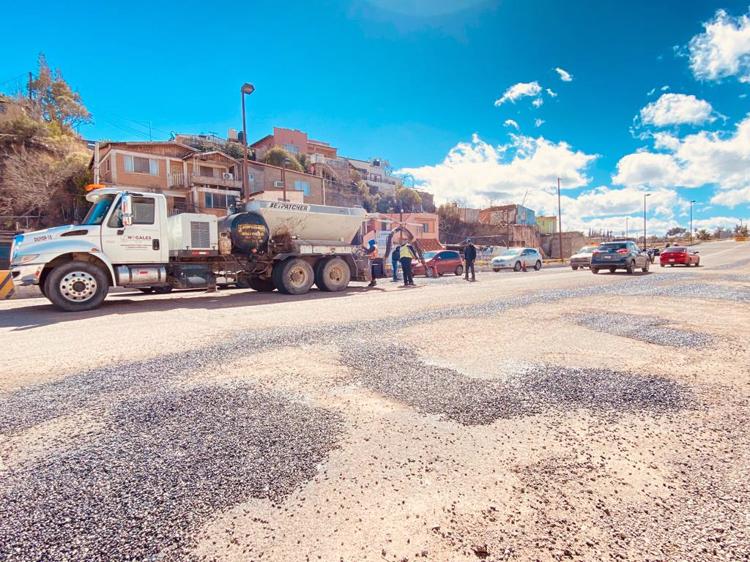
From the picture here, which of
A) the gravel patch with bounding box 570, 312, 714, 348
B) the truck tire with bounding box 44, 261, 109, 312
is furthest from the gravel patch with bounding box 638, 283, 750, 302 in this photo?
the truck tire with bounding box 44, 261, 109, 312

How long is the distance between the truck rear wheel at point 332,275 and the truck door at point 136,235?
4.47 m

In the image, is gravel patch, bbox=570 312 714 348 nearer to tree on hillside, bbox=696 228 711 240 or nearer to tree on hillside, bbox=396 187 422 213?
tree on hillside, bbox=396 187 422 213

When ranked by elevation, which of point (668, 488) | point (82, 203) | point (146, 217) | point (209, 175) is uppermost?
point (209, 175)

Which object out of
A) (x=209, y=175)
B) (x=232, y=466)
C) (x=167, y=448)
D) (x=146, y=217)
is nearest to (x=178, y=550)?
(x=232, y=466)

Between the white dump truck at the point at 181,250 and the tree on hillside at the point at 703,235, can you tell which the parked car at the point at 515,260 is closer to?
the white dump truck at the point at 181,250

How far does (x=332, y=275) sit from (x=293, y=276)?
4.81 feet

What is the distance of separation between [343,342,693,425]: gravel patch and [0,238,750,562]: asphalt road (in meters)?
0.03

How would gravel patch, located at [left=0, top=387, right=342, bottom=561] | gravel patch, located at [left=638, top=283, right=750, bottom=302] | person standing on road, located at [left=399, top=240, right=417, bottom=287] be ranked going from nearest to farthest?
gravel patch, located at [left=0, top=387, right=342, bottom=561]
gravel patch, located at [left=638, top=283, right=750, bottom=302]
person standing on road, located at [left=399, top=240, right=417, bottom=287]

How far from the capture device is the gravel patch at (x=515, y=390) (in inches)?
119

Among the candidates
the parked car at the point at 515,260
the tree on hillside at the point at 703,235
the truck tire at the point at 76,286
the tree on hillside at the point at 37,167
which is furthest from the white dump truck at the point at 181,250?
the tree on hillside at the point at 703,235

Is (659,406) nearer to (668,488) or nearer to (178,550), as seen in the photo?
(668,488)

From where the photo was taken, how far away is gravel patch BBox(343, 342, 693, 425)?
3.03 m

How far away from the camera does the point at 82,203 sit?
28797mm

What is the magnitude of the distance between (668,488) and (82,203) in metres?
36.1
